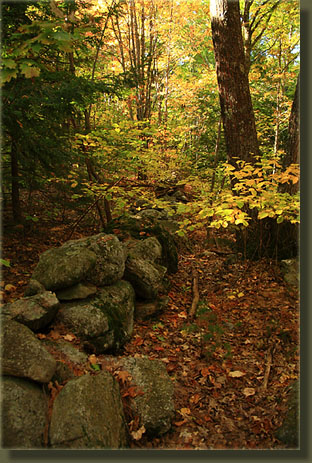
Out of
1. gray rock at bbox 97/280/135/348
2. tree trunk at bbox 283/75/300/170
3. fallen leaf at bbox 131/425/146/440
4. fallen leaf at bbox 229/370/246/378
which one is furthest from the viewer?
tree trunk at bbox 283/75/300/170

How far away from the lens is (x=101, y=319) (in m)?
3.62

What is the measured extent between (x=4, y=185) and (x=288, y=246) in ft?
19.8

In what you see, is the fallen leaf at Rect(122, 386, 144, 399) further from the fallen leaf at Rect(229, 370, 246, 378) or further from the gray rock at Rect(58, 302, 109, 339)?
the fallen leaf at Rect(229, 370, 246, 378)

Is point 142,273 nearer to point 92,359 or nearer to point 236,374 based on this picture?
point 92,359

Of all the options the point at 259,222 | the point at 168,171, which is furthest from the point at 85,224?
the point at 259,222

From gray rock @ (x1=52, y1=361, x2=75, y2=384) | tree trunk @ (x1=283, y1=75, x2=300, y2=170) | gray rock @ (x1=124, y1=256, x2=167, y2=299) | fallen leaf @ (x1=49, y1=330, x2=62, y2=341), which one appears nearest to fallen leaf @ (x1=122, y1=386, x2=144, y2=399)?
gray rock @ (x1=52, y1=361, x2=75, y2=384)

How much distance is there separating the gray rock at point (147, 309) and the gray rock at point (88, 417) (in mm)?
2080

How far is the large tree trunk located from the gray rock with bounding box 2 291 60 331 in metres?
4.37

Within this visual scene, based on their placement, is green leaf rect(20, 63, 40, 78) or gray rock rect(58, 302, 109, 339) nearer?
green leaf rect(20, 63, 40, 78)

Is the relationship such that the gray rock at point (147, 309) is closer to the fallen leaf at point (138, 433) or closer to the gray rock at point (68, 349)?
the gray rock at point (68, 349)

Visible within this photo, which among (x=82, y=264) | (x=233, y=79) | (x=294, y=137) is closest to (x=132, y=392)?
(x=82, y=264)

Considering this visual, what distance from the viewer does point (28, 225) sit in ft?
19.6

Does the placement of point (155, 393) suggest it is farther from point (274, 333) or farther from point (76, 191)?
point (76, 191)

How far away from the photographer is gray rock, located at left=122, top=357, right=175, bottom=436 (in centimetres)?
279
